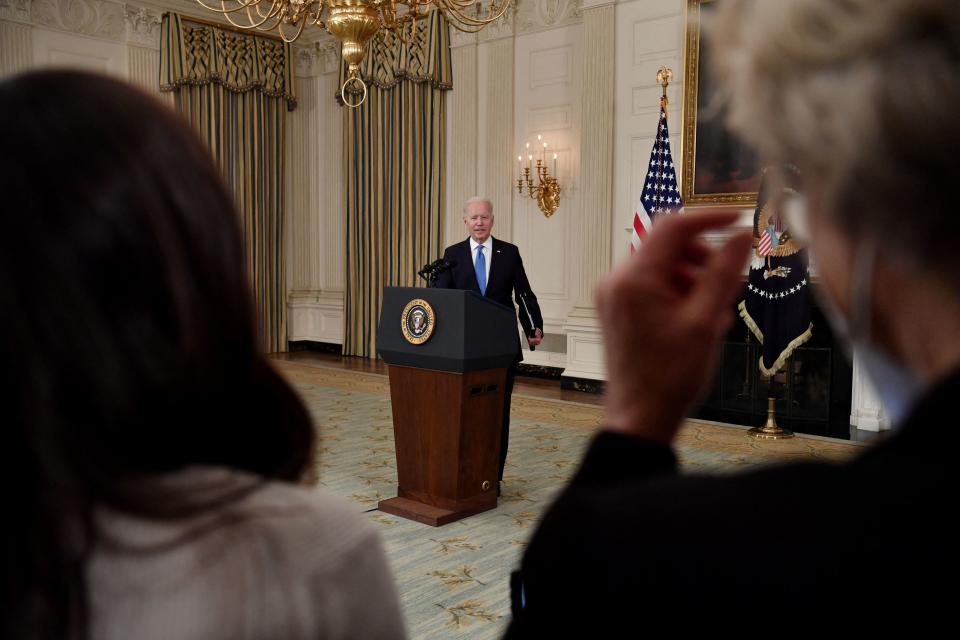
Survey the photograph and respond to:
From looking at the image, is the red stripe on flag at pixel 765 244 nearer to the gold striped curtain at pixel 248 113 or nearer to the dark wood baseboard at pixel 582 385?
the dark wood baseboard at pixel 582 385

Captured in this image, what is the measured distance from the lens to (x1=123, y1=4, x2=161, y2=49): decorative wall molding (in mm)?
9922

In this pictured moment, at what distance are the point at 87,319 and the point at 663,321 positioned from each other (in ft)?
1.53

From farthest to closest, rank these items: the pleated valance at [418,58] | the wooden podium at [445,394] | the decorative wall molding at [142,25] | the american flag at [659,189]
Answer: the decorative wall molding at [142,25]
the pleated valance at [418,58]
the american flag at [659,189]
the wooden podium at [445,394]

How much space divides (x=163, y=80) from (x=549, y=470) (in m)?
7.41

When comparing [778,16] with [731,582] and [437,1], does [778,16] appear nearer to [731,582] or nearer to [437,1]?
[731,582]

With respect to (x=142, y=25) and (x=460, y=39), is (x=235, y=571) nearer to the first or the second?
(x=460, y=39)

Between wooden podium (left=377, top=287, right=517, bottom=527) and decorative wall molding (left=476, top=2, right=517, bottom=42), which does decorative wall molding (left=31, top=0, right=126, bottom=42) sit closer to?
decorative wall molding (left=476, top=2, right=517, bottom=42)

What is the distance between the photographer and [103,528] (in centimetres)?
63

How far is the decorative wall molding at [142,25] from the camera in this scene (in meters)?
9.92

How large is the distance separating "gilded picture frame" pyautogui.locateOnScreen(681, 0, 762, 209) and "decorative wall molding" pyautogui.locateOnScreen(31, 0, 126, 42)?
6.52m

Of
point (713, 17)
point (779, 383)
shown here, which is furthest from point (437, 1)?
point (713, 17)

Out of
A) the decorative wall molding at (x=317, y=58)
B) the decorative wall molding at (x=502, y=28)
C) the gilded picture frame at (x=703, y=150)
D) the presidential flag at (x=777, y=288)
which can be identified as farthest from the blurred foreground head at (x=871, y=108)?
the decorative wall molding at (x=317, y=58)

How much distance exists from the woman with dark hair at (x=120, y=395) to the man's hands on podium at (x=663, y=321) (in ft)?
0.97

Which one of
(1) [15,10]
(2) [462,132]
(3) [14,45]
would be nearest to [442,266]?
(2) [462,132]
